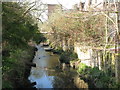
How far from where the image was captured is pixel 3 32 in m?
10.9

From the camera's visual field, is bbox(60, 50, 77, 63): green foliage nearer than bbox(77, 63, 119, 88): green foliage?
No

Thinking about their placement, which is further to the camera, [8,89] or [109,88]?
[109,88]

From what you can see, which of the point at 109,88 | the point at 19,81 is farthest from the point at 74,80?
the point at 109,88

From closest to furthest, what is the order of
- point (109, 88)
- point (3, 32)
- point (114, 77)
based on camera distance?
1. point (3, 32)
2. point (109, 88)
3. point (114, 77)

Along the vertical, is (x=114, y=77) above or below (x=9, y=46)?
below

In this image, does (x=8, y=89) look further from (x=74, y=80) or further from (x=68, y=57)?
(x=68, y=57)

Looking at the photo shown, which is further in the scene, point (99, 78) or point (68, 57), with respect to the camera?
point (68, 57)

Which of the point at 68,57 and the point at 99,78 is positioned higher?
the point at 68,57

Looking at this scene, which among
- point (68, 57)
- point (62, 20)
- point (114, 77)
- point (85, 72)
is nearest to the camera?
point (114, 77)

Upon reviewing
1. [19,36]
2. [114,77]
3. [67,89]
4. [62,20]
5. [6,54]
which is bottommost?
[67,89]

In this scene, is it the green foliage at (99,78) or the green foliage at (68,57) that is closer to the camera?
the green foliage at (99,78)

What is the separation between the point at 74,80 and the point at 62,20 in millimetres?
8081

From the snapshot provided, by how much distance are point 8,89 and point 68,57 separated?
15038 millimetres

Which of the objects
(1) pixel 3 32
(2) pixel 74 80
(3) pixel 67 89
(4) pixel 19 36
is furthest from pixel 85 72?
(1) pixel 3 32
